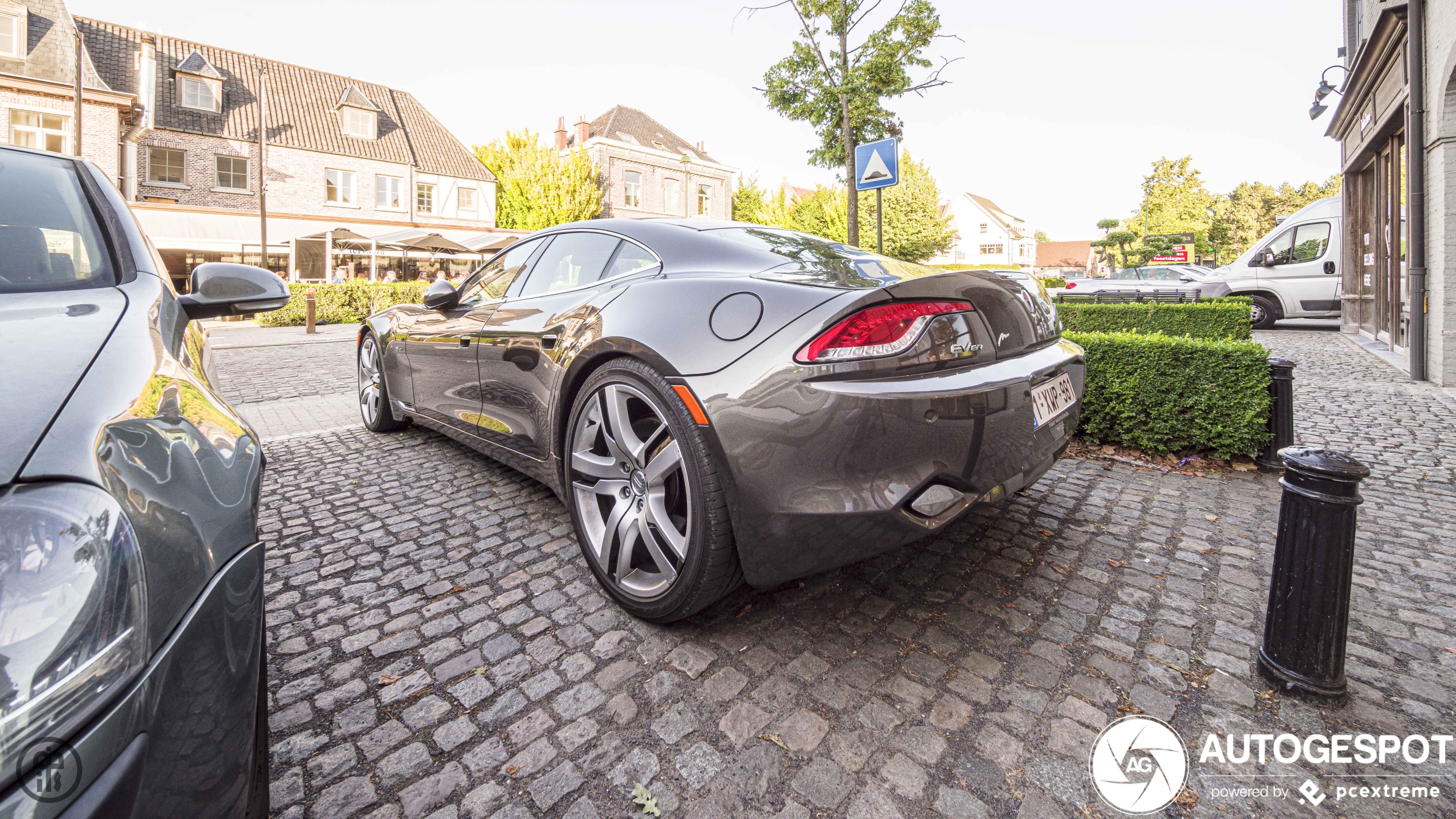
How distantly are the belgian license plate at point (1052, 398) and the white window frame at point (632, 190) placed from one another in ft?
117

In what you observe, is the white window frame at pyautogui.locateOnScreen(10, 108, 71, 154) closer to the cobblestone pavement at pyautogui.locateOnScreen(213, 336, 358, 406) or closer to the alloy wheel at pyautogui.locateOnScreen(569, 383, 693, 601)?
the cobblestone pavement at pyautogui.locateOnScreen(213, 336, 358, 406)

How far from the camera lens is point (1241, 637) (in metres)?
2.21

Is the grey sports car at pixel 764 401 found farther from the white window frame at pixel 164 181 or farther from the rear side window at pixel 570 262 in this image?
the white window frame at pixel 164 181

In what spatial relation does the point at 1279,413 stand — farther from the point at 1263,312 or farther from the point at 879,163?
the point at 1263,312

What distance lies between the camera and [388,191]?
28328mm

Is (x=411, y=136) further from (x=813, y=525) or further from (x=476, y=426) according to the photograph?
(x=813, y=525)

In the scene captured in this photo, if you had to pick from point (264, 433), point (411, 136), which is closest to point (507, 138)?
point (411, 136)

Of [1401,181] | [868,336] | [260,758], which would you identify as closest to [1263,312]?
[1401,181]

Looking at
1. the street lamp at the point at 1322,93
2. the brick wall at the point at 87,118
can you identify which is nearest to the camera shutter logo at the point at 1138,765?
the street lamp at the point at 1322,93

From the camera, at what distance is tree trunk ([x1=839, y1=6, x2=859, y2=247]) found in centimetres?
929

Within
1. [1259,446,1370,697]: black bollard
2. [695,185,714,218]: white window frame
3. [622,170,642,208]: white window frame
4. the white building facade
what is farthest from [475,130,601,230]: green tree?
the white building facade

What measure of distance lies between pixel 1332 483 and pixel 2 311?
3.18m

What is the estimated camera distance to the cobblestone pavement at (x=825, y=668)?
162 centimetres

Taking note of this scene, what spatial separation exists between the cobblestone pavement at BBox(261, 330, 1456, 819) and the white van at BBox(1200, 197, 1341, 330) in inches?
512
